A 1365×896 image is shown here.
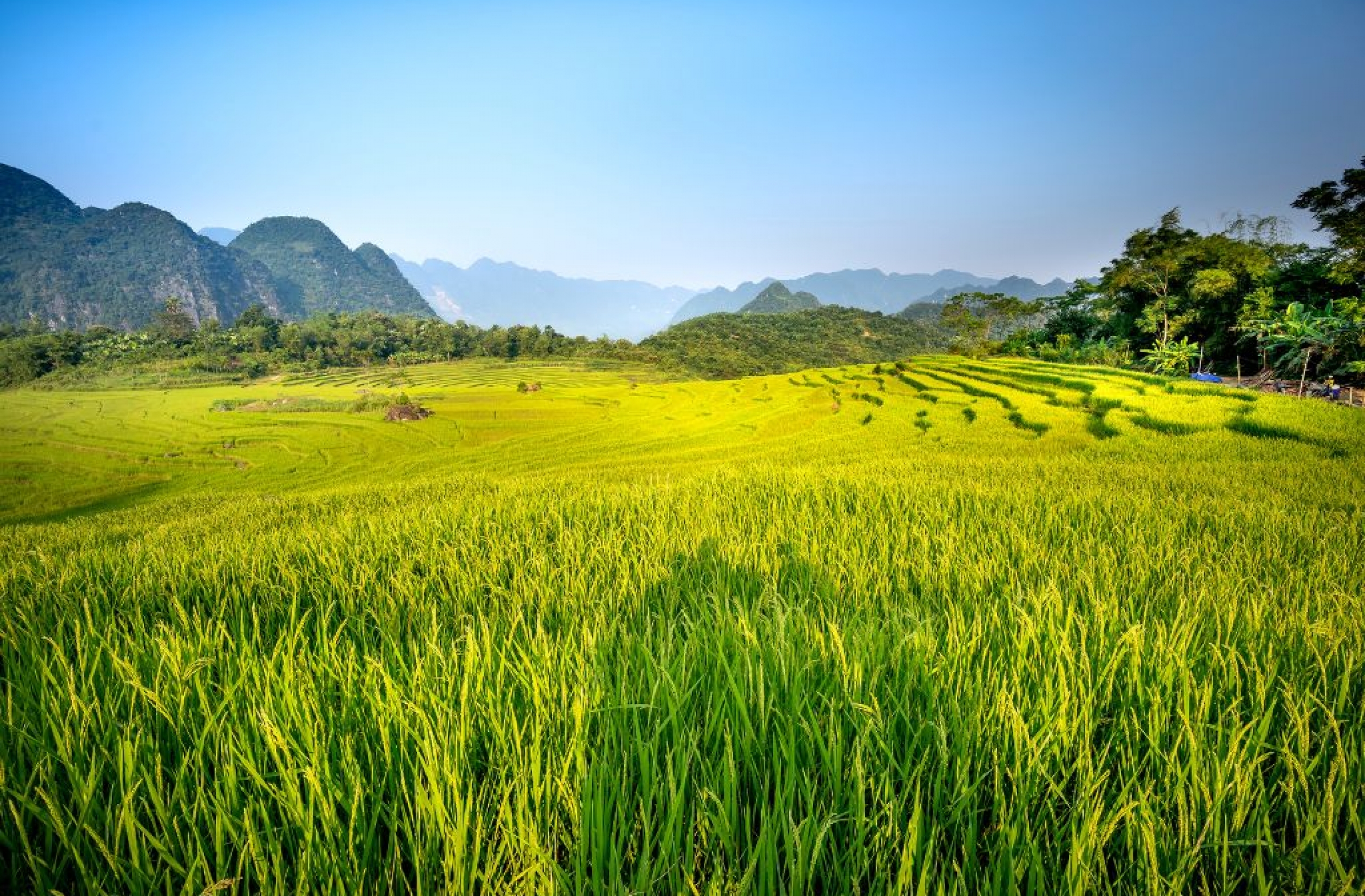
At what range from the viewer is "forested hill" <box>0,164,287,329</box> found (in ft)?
421

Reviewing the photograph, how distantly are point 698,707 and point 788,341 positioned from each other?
95857 mm

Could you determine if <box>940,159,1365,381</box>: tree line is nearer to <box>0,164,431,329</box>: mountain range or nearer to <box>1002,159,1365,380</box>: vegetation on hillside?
<box>1002,159,1365,380</box>: vegetation on hillside

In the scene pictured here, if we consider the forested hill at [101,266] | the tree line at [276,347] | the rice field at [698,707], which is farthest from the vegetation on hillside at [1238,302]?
the forested hill at [101,266]

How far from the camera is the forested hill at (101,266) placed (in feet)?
421

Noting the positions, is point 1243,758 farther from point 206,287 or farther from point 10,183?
point 10,183

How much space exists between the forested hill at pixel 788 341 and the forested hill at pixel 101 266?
126046 millimetres

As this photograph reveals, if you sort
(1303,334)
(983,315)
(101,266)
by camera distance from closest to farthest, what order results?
1. (1303,334)
2. (983,315)
3. (101,266)

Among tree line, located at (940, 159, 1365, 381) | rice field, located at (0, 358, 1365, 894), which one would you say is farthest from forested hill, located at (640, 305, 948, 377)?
rice field, located at (0, 358, 1365, 894)

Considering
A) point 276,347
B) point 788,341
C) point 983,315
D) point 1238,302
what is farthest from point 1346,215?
point 276,347

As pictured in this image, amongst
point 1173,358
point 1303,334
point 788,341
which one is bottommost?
point 1173,358

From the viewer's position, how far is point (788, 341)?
92.6 m

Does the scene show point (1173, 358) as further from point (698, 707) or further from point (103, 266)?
point (103, 266)

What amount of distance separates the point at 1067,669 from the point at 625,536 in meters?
1.91

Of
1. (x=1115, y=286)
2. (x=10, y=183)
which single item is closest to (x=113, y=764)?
(x=1115, y=286)
